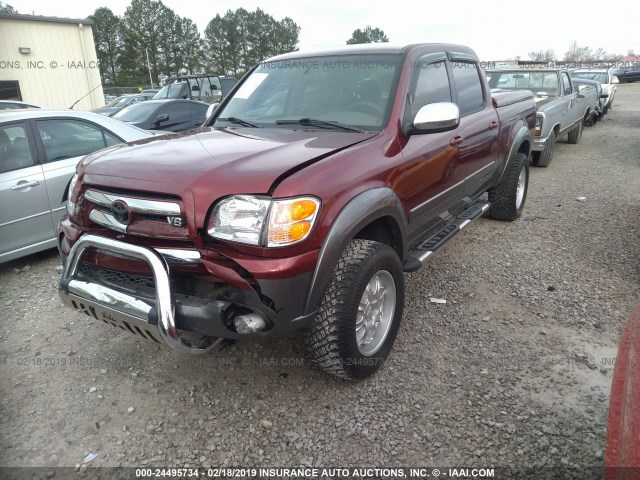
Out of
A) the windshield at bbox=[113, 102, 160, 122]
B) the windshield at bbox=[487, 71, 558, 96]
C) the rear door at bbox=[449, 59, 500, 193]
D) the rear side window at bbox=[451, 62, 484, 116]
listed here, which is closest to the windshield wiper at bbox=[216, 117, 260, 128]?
the rear door at bbox=[449, 59, 500, 193]

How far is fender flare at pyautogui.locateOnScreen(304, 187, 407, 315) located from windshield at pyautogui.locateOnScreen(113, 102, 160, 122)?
7.23 m

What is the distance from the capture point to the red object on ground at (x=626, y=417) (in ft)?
4.22

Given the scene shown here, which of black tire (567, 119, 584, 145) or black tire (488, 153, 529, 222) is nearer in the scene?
black tire (488, 153, 529, 222)

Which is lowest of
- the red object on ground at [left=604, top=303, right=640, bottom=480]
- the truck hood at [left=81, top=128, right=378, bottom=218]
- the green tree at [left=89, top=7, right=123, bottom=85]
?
the red object on ground at [left=604, top=303, right=640, bottom=480]

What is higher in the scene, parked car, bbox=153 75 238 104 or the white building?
the white building

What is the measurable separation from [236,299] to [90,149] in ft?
12.1

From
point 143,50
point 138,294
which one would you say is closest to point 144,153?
point 138,294

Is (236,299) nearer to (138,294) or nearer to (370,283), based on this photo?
(138,294)

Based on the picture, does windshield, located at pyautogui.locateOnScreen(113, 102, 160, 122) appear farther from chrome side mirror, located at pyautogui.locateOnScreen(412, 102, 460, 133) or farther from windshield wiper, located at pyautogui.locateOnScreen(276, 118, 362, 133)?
chrome side mirror, located at pyautogui.locateOnScreen(412, 102, 460, 133)

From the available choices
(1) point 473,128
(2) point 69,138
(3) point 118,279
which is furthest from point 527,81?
(3) point 118,279

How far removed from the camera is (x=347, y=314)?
242 centimetres

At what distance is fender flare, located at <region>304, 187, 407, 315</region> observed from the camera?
229cm

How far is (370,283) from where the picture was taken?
2715 millimetres

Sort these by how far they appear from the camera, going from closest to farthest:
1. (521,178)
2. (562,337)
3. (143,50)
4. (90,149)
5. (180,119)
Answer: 1. (562,337)
2. (90,149)
3. (521,178)
4. (180,119)
5. (143,50)
